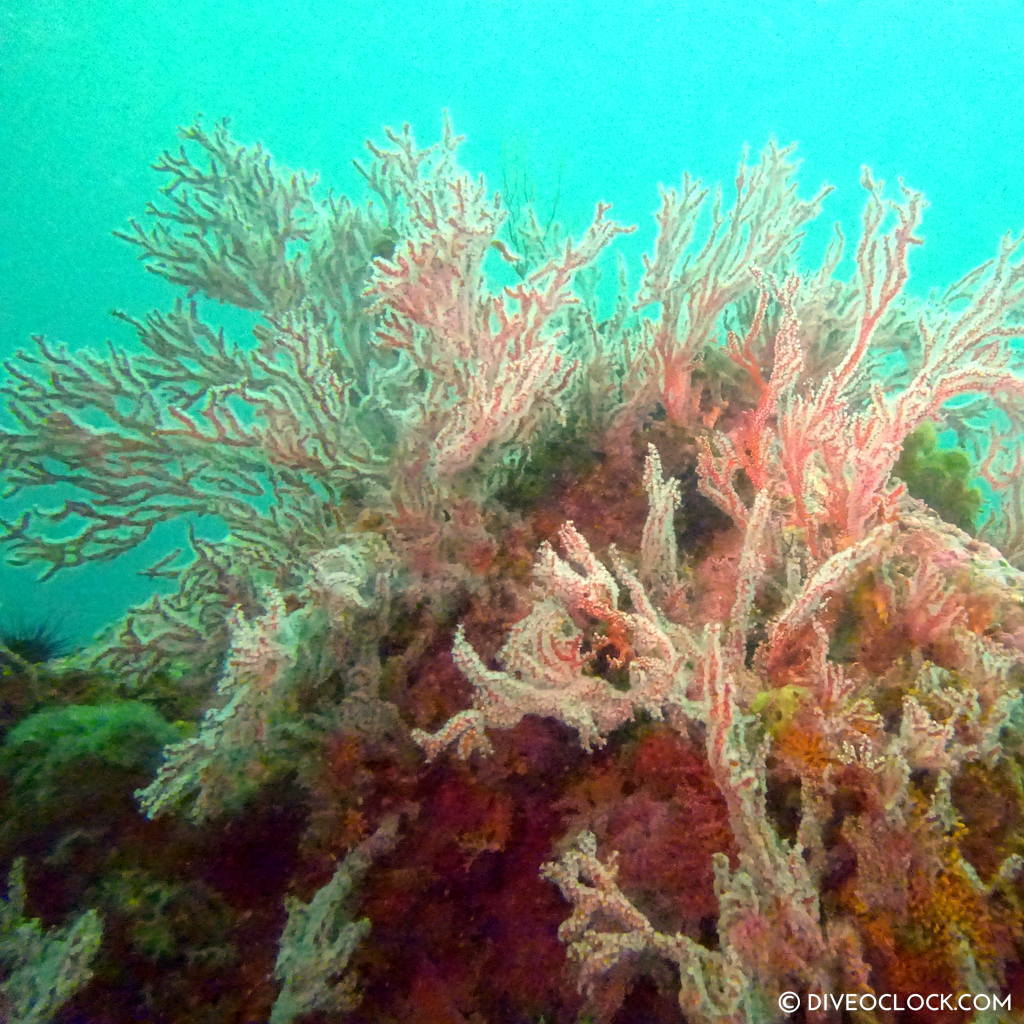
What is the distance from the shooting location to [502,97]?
9056 cm

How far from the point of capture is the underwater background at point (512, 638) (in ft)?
6.40

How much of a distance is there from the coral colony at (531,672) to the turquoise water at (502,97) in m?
59.1

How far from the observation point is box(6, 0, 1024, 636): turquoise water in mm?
63969

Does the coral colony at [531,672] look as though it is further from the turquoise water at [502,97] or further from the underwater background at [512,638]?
the turquoise water at [502,97]

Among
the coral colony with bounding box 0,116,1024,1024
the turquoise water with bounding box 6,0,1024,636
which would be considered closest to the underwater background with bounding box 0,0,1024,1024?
the coral colony with bounding box 0,116,1024,1024

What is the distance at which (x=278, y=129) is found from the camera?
3334 inches

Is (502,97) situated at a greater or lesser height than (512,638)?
greater

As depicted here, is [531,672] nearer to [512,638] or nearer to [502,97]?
[512,638]

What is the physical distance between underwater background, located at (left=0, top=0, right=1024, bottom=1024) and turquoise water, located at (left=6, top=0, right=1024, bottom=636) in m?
58.6

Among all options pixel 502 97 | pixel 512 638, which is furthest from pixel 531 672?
pixel 502 97

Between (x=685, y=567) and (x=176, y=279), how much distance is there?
4.36 m

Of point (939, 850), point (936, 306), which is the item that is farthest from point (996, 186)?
point (939, 850)

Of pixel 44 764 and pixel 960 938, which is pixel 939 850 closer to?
pixel 960 938

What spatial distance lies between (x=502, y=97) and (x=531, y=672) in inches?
4290
